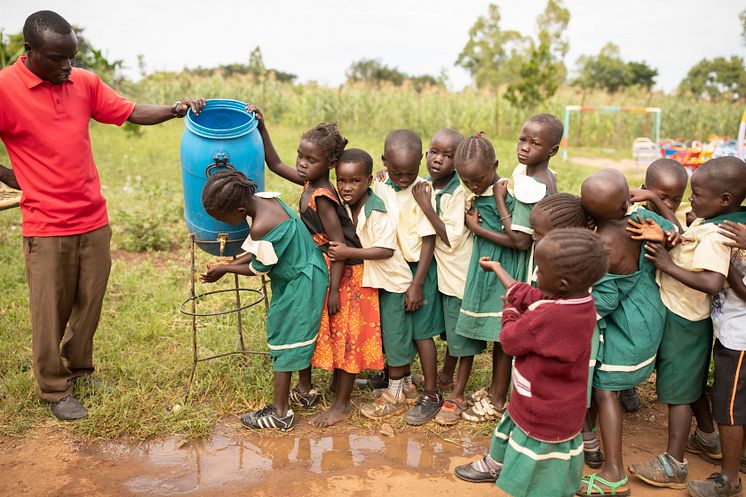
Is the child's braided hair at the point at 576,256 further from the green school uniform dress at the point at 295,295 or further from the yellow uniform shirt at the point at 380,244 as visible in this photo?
the green school uniform dress at the point at 295,295

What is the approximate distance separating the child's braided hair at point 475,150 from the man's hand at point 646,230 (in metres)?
0.68

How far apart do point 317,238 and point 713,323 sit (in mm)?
1802

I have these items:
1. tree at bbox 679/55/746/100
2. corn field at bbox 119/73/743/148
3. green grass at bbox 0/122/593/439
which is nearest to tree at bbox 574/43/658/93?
tree at bbox 679/55/746/100

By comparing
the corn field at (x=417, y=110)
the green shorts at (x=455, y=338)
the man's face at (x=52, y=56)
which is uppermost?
the corn field at (x=417, y=110)

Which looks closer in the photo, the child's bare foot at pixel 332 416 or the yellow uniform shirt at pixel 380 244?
the yellow uniform shirt at pixel 380 244

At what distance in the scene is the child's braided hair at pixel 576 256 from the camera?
6.61 feet

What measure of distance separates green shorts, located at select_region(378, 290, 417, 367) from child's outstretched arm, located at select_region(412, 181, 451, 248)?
0.41 metres

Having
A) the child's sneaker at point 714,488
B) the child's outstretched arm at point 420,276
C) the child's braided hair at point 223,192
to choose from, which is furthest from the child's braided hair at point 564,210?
the child's braided hair at point 223,192

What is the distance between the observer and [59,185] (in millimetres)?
3020

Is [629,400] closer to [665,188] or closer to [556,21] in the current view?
[665,188]

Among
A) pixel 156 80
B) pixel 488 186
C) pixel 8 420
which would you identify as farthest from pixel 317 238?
pixel 156 80

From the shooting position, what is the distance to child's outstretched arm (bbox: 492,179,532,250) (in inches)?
113

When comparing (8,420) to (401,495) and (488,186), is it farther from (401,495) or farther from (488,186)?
(488,186)

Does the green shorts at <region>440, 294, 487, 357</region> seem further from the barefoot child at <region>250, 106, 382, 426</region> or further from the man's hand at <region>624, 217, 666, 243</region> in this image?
the man's hand at <region>624, 217, 666, 243</region>
